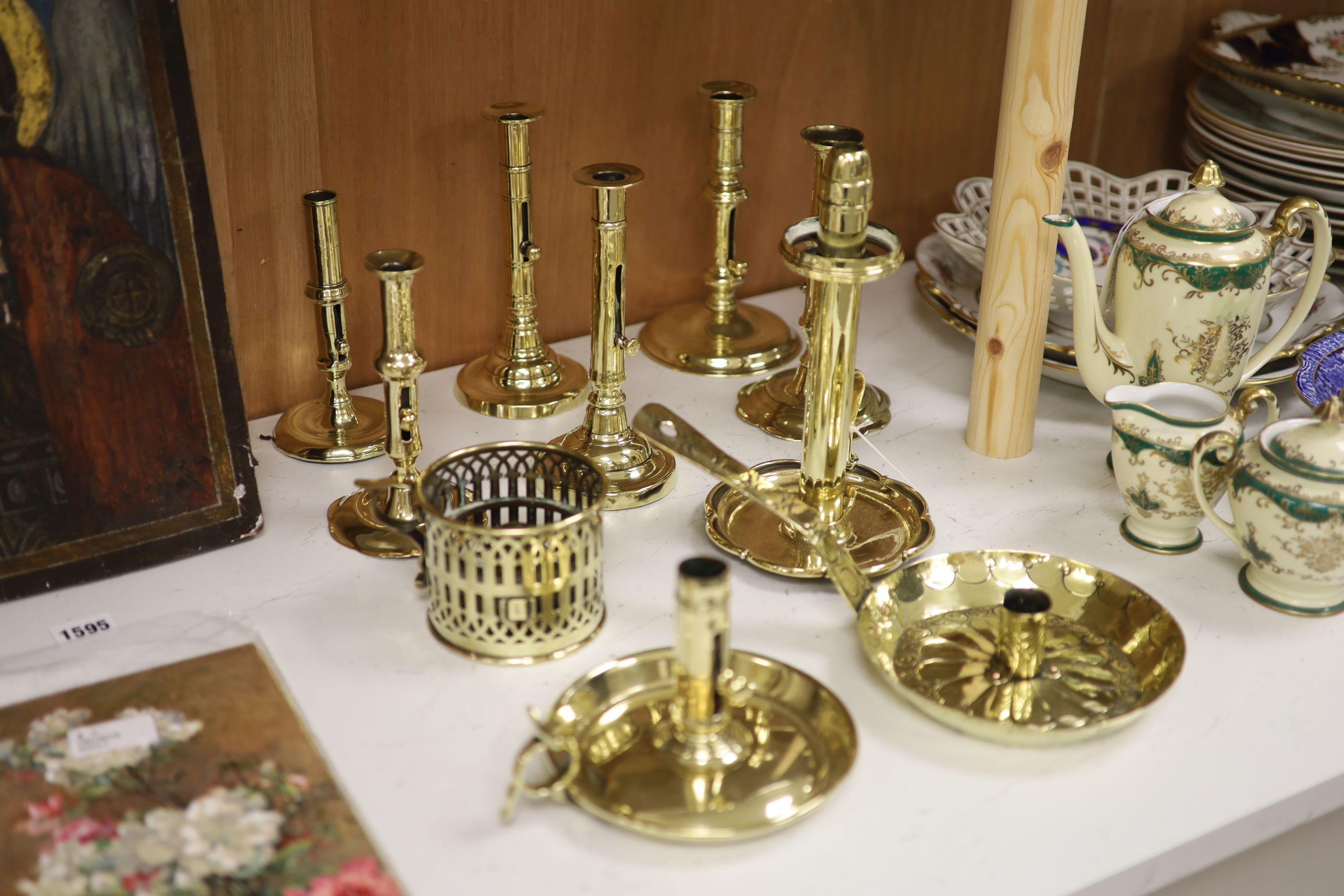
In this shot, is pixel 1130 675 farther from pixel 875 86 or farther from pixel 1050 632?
pixel 875 86

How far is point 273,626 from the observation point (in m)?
0.76

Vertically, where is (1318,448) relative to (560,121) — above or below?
below

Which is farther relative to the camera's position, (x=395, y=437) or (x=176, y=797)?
(x=395, y=437)

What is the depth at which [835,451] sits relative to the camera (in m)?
0.83

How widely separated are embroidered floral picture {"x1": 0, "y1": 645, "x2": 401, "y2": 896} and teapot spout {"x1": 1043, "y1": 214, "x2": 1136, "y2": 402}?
571 mm

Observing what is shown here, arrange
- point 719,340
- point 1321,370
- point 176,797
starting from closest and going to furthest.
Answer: point 176,797
point 1321,370
point 719,340

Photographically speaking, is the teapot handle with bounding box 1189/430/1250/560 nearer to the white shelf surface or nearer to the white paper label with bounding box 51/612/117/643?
the white shelf surface

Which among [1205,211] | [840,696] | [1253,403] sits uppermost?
[1205,211]

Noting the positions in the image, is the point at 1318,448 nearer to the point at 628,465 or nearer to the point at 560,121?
the point at 628,465

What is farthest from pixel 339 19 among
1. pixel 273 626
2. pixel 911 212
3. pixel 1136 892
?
pixel 1136 892

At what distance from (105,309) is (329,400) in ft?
0.70

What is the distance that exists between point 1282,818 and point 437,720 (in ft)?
1.45

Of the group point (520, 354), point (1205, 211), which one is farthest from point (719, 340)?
point (1205, 211)

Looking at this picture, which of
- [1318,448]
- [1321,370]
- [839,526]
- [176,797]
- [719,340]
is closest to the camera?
[176,797]
